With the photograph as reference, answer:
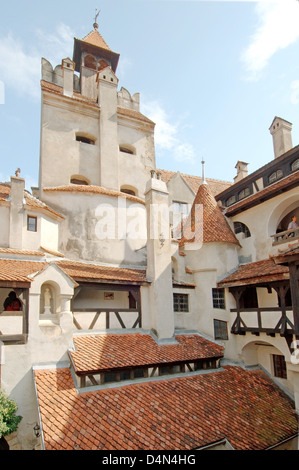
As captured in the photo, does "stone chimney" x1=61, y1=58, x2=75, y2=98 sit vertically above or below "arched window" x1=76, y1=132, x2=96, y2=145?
above

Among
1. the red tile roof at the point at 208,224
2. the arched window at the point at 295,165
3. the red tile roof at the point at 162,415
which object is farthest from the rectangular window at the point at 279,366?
the arched window at the point at 295,165

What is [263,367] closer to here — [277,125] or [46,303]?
[46,303]

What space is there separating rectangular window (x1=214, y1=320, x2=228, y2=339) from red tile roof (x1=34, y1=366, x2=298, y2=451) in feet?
8.46

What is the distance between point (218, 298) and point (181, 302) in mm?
1811

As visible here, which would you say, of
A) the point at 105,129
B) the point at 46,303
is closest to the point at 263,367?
the point at 46,303

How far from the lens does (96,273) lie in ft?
40.3

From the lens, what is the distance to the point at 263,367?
1370 cm

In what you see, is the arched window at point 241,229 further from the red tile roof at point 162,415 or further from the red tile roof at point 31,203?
the red tile roof at point 31,203

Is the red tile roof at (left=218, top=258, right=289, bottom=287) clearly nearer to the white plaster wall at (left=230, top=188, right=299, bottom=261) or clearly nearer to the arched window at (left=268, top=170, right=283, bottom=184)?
the white plaster wall at (left=230, top=188, right=299, bottom=261)

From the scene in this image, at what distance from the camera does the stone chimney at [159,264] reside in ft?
41.8

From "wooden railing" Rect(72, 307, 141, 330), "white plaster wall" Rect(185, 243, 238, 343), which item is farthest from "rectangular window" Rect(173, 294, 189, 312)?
"wooden railing" Rect(72, 307, 141, 330)

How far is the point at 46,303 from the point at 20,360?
2010 mm

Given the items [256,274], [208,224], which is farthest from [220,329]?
[208,224]

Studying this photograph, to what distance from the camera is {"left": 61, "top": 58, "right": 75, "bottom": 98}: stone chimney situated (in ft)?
57.4
